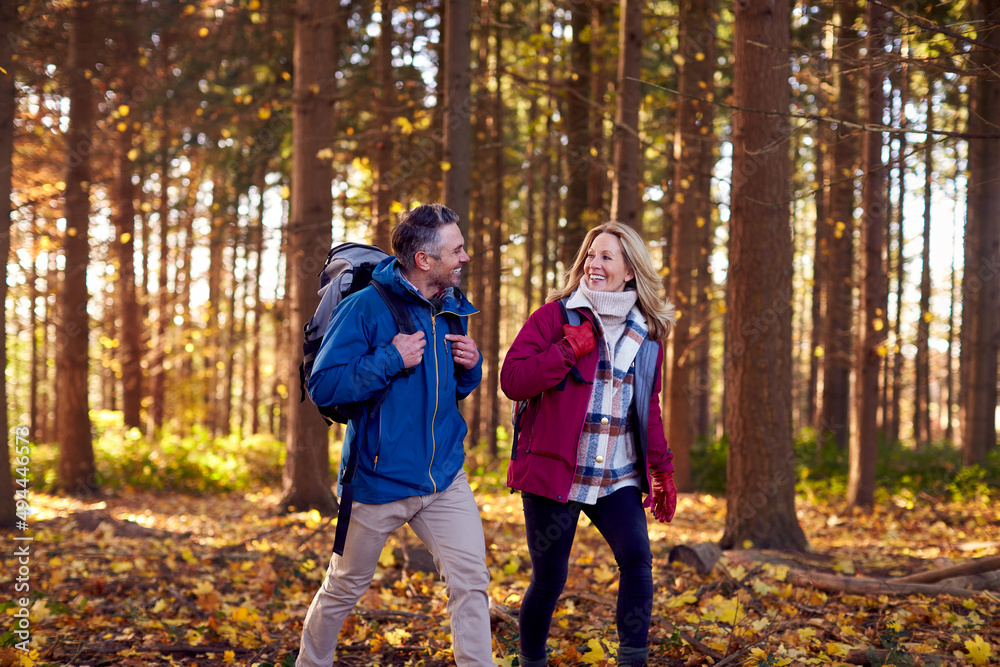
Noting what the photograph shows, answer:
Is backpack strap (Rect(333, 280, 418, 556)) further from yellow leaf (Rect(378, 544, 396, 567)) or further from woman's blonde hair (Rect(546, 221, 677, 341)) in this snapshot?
yellow leaf (Rect(378, 544, 396, 567))

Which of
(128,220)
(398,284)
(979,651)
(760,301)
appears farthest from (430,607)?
(128,220)

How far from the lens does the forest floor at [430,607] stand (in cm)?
403

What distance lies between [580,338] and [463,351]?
0.54 m

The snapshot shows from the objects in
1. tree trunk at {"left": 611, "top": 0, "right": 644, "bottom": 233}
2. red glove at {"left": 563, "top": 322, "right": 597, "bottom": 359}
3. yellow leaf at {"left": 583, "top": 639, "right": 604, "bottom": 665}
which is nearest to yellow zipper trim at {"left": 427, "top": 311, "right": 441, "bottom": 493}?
red glove at {"left": 563, "top": 322, "right": 597, "bottom": 359}

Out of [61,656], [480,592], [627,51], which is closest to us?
[480,592]

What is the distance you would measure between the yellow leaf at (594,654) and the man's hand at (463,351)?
1.69m

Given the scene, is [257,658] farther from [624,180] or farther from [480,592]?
[624,180]

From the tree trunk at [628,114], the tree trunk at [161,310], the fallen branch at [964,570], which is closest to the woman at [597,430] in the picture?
the fallen branch at [964,570]

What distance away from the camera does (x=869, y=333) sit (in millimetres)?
9273

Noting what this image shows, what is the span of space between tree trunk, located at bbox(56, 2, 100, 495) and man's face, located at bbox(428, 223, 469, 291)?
9.81 metres

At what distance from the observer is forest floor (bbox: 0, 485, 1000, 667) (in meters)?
4.03

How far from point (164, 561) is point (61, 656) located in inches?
83.7

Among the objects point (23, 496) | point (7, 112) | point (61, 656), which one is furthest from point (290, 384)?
point (61, 656)

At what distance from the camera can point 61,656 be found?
4035 millimetres
